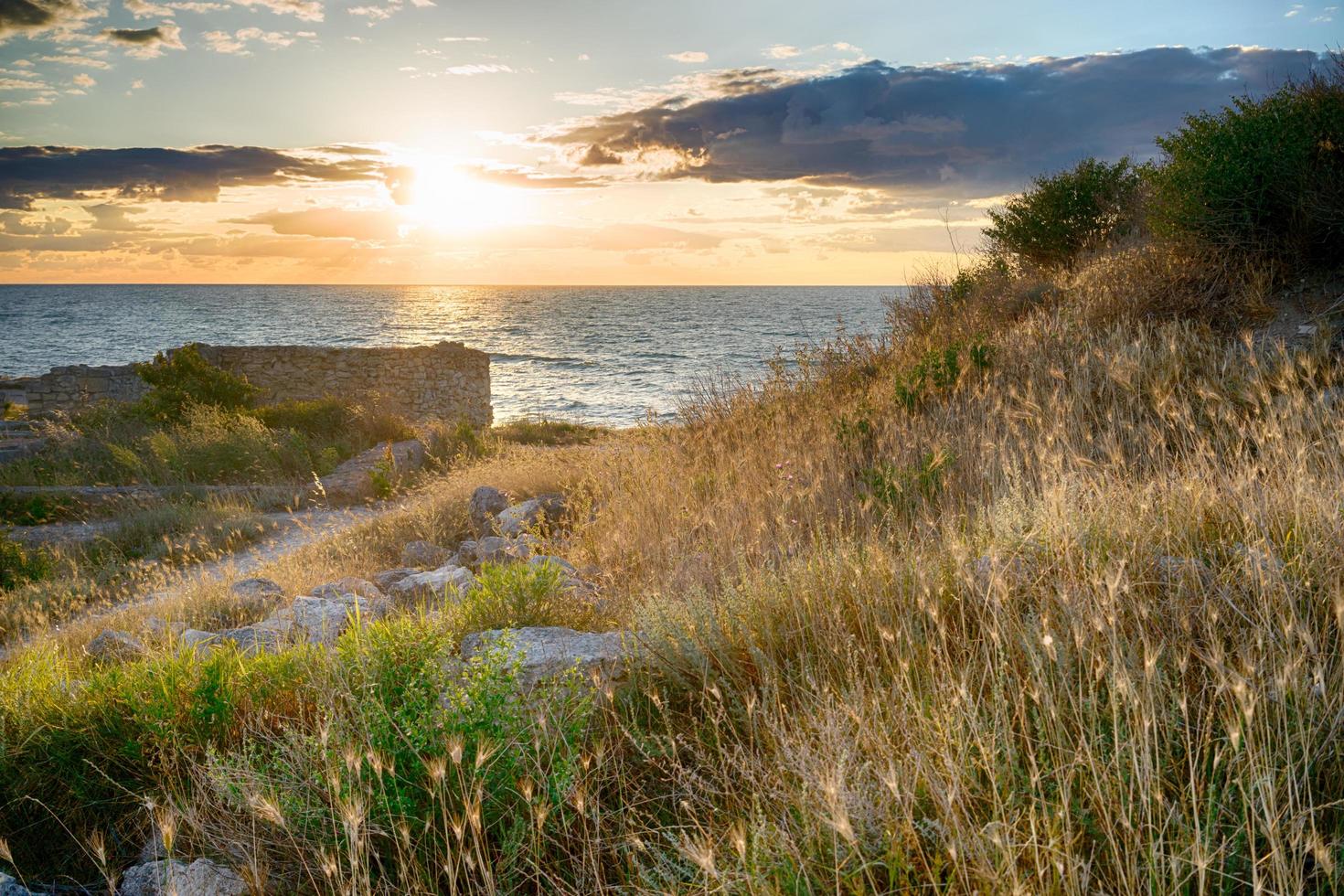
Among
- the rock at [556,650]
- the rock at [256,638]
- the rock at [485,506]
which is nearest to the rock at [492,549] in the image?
the rock at [485,506]

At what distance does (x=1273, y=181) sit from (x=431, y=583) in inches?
386

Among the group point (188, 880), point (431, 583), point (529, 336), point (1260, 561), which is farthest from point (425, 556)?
point (529, 336)

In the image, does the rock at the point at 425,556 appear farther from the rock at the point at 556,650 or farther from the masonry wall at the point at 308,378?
the masonry wall at the point at 308,378

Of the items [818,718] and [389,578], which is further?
[389,578]

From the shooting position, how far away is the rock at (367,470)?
42.8ft

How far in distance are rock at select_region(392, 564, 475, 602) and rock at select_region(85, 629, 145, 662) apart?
1722 mm

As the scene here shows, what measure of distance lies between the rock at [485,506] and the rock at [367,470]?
10.3 feet

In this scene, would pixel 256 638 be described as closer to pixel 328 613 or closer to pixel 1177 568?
pixel 328 613

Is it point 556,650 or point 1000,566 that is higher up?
point 1000,566

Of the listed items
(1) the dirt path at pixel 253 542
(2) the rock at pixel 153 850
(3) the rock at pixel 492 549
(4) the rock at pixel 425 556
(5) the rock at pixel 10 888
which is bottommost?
(1) the dirt path at pixel 253 542

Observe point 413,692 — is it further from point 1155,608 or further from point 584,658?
point 1155,608

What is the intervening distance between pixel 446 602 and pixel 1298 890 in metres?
4.24

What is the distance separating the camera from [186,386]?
1748cm

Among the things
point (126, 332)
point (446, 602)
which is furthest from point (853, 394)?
point (126, 332)
